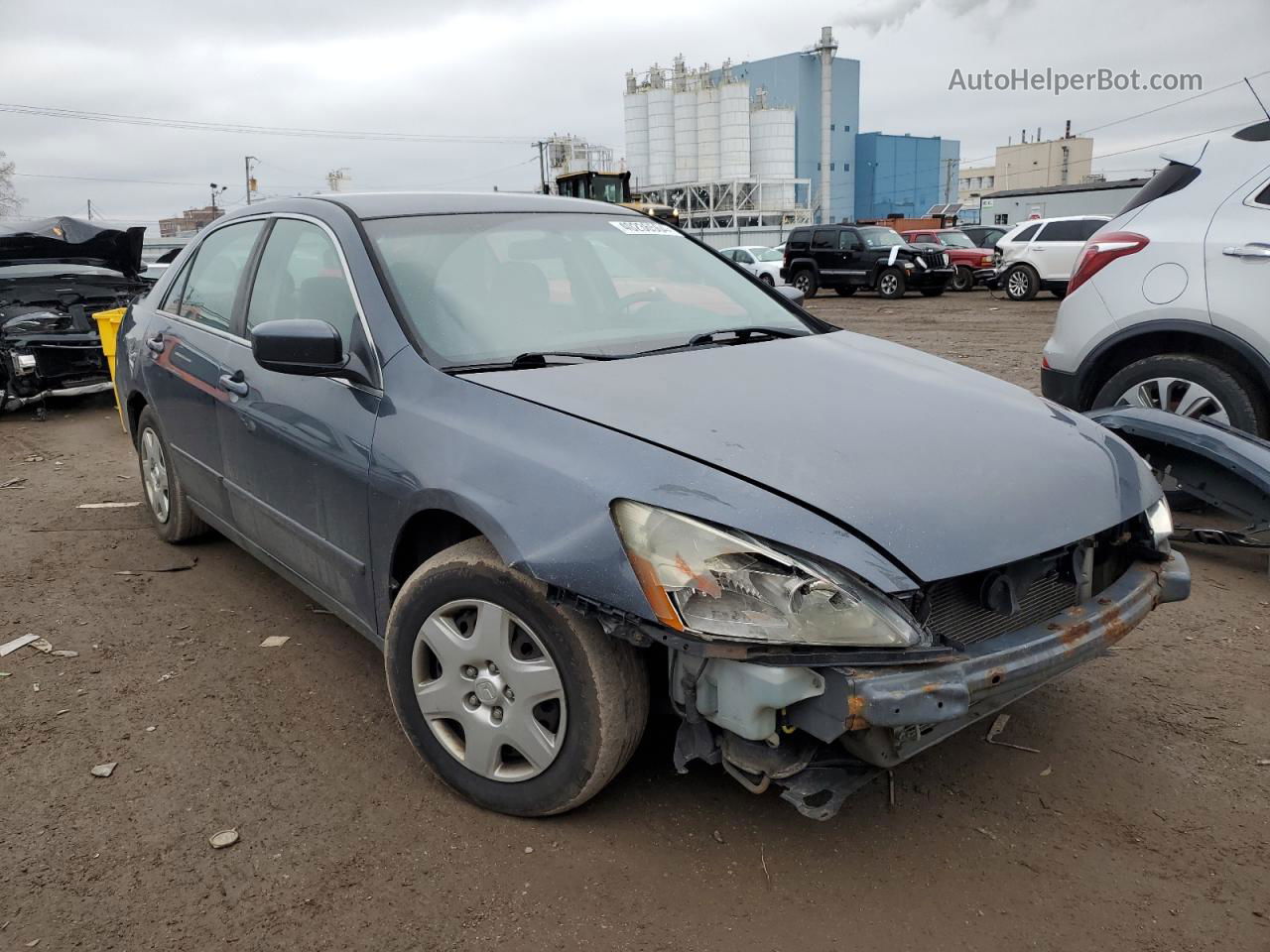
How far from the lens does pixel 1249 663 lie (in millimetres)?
3484

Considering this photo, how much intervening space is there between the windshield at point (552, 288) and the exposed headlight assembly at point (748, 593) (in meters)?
1.00


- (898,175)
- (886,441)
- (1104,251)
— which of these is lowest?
(886,441)

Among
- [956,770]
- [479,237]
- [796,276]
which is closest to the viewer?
[956,770]

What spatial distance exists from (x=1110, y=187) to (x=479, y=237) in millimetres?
44941

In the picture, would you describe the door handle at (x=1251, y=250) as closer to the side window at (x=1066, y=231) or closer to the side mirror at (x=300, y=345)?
the side mirror at (x=300, y=345)

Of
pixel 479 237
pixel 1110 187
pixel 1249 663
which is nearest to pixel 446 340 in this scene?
pixel 479 237

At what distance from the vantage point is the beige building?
82.5 meters

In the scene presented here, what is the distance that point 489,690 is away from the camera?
2473 mm

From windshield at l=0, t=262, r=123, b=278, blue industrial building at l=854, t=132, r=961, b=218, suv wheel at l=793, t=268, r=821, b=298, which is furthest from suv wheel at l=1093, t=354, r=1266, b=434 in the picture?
blue industrial building at l=854, t=132, r=961, b=218

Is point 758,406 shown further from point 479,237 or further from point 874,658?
point 479,237

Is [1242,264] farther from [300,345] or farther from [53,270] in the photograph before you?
[53,270]

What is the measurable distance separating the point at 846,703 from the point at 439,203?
2.34 metres

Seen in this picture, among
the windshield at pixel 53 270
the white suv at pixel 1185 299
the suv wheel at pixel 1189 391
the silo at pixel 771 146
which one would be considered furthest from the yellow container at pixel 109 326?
the silo at pixel 771 146

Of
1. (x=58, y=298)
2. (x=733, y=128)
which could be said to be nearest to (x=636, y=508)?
(x=58, y=298)
